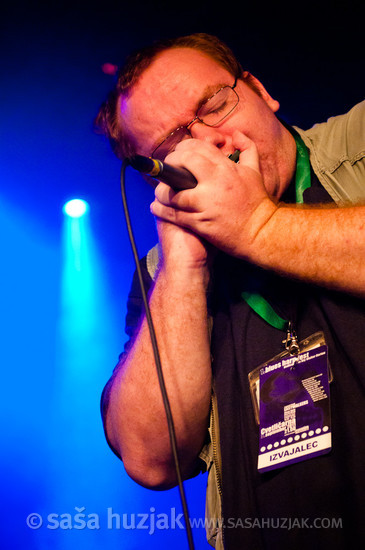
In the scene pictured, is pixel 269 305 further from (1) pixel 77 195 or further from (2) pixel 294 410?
(1) pixel 77 195

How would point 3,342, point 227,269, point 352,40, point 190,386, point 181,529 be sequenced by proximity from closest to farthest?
point 190,386
point 227,269
point 352,40
point 181,529
point 3,342

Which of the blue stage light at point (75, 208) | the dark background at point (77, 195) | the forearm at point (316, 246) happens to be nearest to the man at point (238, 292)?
the forearm at point (316, 246)

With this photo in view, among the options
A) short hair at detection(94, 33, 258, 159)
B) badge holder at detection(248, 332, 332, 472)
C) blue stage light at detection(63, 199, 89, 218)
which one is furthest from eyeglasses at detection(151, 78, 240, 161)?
blue stage light at detection(63, 199, 89, 218)

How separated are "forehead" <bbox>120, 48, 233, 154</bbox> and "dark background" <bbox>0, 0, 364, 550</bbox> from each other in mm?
1714

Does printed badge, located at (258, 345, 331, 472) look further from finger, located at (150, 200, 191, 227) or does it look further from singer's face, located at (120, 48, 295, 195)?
singer's face, located at (120, 48, 295, 195)

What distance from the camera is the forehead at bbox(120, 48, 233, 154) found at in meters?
1.30

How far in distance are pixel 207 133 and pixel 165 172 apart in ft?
1.44

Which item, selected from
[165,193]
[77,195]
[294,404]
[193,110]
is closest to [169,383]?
[294,404]

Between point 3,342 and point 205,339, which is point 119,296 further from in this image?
point 205,339

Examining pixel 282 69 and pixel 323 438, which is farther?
pixel 282 69

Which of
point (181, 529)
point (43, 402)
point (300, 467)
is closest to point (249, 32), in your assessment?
point (300, 467)

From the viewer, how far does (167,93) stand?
1339 mm

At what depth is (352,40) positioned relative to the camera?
2807 millimetres

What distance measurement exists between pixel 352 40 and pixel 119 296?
8.17ft
